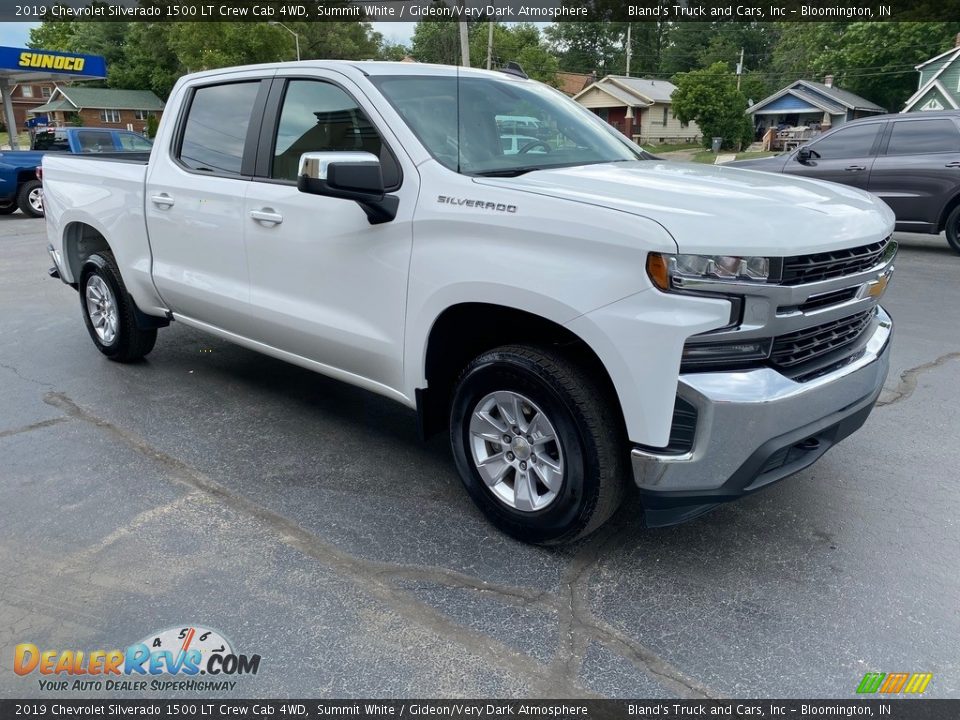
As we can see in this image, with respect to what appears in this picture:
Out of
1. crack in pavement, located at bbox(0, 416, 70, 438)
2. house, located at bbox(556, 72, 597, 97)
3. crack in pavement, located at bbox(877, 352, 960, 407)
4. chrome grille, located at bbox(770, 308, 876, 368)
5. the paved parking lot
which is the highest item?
house, located at bbox(556, 72, 597, 97)

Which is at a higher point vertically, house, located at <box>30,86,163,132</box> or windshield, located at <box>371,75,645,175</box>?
house, located at <box>30,86,163,132</box>

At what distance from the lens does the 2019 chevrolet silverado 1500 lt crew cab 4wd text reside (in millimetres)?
2555

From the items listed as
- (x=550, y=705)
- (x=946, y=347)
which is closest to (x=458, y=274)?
(x=550, y=705)

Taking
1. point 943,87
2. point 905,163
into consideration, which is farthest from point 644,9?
point 905,163

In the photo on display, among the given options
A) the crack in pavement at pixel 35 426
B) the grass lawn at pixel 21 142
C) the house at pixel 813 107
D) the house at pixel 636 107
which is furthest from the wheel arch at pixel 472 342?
the house at pixel 636 107

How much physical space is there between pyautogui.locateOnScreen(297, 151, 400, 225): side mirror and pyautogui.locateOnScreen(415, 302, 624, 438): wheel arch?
1.78ft

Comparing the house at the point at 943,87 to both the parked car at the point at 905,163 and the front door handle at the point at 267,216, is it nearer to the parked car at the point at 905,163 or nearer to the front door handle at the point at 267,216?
the parked car at the point at 905,163

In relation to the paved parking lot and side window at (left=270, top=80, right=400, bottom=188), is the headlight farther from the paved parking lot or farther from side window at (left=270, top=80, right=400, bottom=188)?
side window at (left=270, top=80, right=400, bottom=188)

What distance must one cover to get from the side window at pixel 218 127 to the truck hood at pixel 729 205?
1810 millimetres

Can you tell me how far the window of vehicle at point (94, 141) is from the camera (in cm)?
1473

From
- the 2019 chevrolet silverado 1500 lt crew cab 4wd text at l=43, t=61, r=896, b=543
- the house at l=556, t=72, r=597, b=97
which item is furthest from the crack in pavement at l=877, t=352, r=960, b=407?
the house at l=556, t=72, r=597, b=97

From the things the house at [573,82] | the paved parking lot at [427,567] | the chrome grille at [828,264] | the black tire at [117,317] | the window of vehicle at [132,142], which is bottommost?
the paved parking lot at [427,567]

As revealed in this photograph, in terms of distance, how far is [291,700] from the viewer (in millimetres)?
2385

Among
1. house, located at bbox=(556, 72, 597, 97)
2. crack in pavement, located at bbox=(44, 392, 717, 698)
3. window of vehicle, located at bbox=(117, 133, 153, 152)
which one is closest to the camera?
Answer: crack in pavement, located at bbox=(44, 392, 717, 698)
